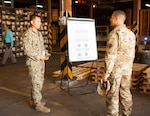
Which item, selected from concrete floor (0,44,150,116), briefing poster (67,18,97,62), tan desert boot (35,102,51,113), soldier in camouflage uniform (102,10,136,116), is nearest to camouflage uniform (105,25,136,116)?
soldier in camouflage uniform (102,10,136,116)

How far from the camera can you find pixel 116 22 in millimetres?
3367

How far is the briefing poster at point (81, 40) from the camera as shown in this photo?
5.06 m

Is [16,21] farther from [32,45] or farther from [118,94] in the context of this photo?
[118,94]

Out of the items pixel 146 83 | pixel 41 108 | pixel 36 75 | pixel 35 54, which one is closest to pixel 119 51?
pixel 35 54

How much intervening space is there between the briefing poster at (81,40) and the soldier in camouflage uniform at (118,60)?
178 centimetres

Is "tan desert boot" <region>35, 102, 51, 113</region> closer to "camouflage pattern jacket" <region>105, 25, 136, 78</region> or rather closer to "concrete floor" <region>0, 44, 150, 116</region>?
"concrete floor" <region>0, 44, 150, 116</region>

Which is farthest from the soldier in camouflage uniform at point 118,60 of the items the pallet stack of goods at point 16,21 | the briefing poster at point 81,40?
the pallet stack of goods at point 16,21

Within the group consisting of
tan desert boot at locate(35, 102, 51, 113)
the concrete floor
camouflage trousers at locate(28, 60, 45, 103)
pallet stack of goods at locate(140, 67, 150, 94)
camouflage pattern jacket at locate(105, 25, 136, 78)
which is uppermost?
camouflage pattern jacket at locate(105, 25, 136, 78)

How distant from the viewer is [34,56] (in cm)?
390

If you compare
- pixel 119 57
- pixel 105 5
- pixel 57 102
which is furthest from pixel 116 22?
pixel 105 5

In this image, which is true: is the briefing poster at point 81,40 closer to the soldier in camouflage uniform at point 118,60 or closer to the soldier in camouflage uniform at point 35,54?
the soldier in camouflage uniform at point 35,54

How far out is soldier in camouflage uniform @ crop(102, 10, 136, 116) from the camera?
3.24 meters

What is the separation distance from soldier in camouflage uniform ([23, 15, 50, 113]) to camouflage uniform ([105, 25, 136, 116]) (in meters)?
1.31

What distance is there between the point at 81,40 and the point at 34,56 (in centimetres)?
162
